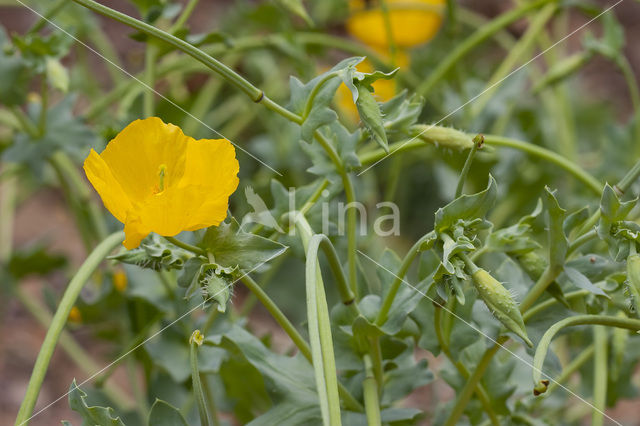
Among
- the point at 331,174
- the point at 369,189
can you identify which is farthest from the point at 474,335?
the point at 369,189

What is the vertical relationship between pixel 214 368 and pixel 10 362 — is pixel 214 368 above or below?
above

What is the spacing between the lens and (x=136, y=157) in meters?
0.55

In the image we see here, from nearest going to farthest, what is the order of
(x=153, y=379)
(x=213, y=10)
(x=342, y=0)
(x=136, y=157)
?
(x=136, y=157)
(x=153, y=379)
(x=342, y=0)
(x=213, y=10)

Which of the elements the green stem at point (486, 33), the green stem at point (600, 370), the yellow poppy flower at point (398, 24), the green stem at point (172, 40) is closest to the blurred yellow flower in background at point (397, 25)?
the yellow poppy flower at point (398, 24)

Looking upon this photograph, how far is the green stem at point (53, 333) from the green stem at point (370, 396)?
24cm

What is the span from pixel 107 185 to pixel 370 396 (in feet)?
0.89

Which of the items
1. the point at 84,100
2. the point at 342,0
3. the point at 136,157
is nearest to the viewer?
the point at 136,157

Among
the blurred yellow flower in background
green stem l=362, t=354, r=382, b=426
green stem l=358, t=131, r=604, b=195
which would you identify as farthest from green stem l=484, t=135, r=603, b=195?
the blurred yellow flower in background

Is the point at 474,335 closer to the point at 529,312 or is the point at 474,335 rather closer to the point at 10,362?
the point at 529,312

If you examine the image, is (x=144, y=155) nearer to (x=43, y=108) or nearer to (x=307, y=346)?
(x=307, y=346)

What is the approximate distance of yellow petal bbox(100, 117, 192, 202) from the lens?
0.54 meters

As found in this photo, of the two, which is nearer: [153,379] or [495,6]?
[153,379]

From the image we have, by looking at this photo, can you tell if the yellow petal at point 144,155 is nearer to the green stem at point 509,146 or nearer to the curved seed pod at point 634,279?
the green stem at point 509,146

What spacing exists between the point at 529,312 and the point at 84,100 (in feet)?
4.17
